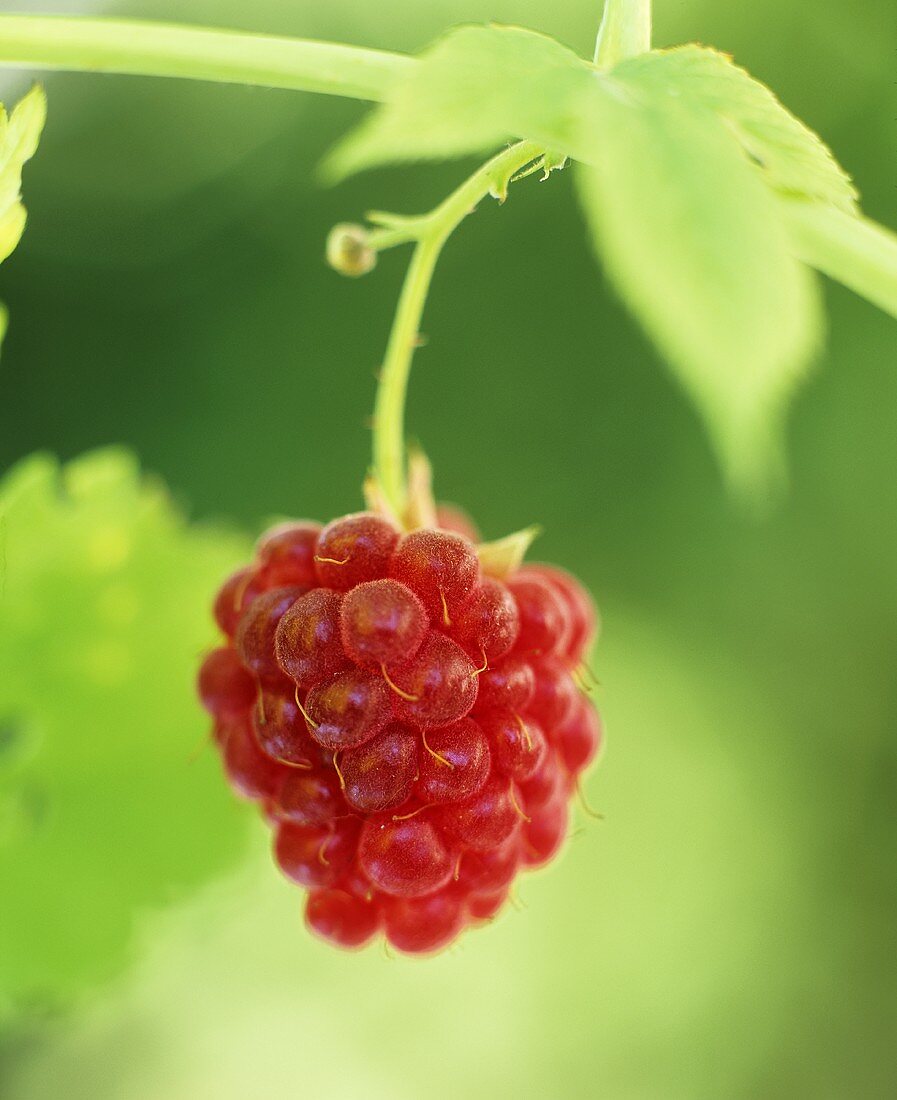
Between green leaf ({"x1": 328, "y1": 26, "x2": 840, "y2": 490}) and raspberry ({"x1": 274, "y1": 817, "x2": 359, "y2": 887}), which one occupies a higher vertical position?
green leaf ({"x1": 328, "y1": 26, "x2": 840, "y2": 490})

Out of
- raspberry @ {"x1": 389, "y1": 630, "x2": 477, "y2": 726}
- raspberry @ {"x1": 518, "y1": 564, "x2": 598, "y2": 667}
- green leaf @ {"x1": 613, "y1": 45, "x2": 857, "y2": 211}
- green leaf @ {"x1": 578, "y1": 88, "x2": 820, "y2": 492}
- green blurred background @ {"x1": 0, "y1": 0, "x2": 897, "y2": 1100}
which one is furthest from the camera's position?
green blurred background @ {"x1": 0, "y1": 0, "x2": 897, "y2": 1100}

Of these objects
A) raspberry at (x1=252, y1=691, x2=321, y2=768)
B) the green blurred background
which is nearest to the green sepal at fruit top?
raspberry at (x1=252, y1=691, x2=321, y2=768)

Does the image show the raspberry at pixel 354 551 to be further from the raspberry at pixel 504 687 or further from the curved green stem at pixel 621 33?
the curved green stem at pixel 621 33

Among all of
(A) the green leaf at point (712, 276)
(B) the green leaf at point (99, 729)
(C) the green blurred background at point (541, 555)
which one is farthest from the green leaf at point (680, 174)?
(C) the green blurred background at point (541, 555)

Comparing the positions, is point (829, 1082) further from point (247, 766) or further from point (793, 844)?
Answer: point (247, 766)

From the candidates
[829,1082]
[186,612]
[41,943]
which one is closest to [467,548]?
[186,612]

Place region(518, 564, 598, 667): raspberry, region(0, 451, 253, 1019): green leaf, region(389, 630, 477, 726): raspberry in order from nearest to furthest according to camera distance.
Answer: region(389, 630, 477, 726): raspberry → region(518, 564, 598, 667): raspberry → region(0, 451, 253, 1019): green leaf

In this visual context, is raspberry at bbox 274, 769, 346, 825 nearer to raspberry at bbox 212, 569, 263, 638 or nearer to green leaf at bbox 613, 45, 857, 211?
raspberry at bbox 212, 569, 263, 638
